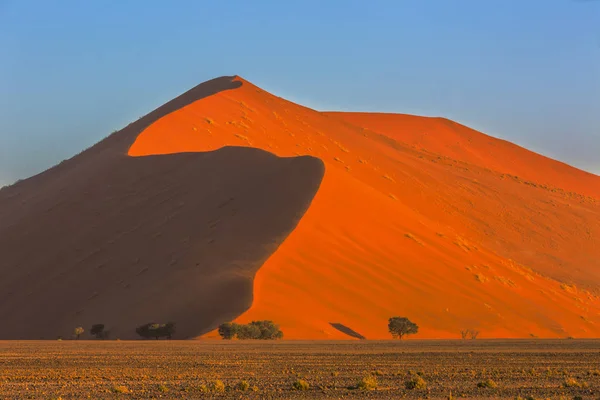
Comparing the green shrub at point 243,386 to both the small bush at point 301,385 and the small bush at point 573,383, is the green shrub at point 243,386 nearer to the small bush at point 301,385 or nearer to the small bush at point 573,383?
the small bush at point 301,385

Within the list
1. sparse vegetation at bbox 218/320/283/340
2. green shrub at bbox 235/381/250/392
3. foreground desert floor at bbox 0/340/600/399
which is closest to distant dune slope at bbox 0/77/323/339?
sparse vegetation at bbox 218/320/283/340

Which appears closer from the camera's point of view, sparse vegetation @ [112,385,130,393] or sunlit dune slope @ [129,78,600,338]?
sparse vegetation @ [112,385,130,393]

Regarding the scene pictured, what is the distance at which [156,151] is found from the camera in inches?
2751

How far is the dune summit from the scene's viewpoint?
46.8 metres

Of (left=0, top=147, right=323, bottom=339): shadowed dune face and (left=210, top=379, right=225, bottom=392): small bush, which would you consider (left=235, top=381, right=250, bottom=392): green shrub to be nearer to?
(left=210, top=379, right=225, bottom=392): small bush

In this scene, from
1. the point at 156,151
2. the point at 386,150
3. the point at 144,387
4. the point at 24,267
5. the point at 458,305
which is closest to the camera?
the point at 144,387

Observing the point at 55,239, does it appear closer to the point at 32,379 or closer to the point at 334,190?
the point at 334,190

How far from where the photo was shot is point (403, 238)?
55719 millimetres

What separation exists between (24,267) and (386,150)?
38.2 meters

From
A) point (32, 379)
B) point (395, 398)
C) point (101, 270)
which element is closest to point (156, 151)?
point (101, 270)

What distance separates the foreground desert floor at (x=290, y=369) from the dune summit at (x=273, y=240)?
7.56 meters

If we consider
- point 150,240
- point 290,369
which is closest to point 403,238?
point 150,240

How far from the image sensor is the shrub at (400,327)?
147 feet

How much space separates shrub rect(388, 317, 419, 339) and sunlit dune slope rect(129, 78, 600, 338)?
559 millimetres
